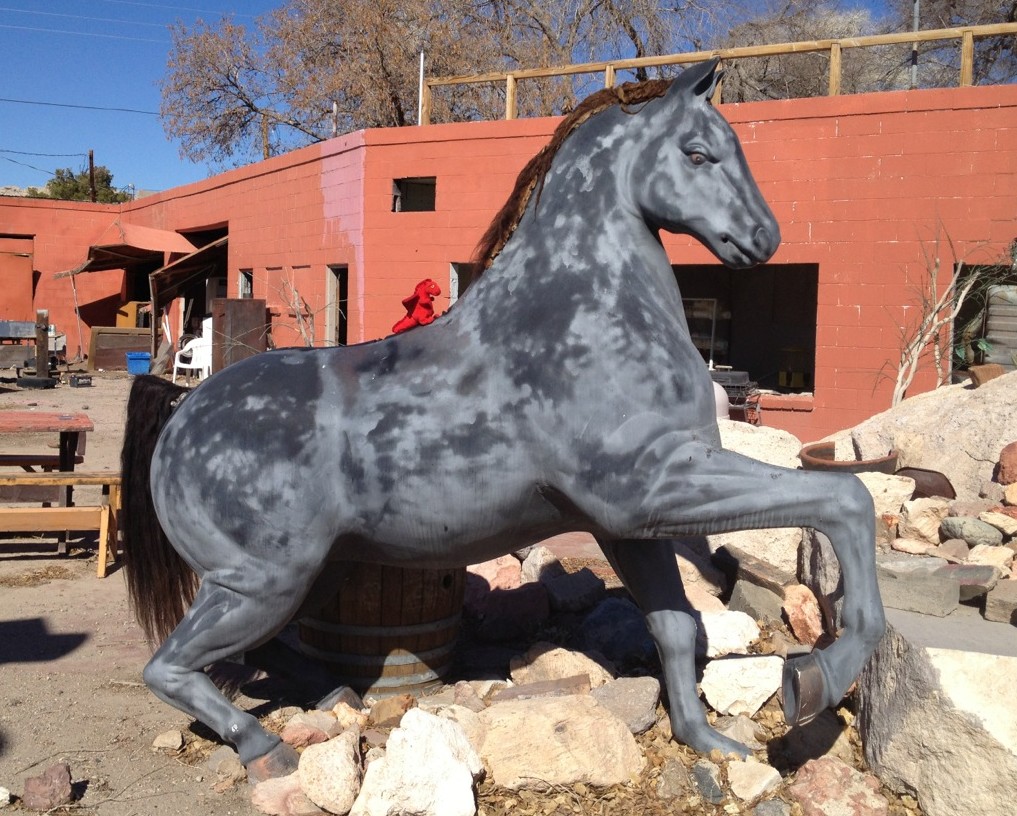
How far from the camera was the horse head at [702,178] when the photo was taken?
2826 mm

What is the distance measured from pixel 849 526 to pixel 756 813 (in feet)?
2.92

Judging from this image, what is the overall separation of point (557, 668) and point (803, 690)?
1.31 m

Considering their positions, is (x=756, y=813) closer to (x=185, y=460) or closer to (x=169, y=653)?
(x=169, y=653)

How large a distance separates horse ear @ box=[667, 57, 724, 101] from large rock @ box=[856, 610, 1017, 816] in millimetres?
1781

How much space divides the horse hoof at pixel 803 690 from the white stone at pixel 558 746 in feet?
2.08

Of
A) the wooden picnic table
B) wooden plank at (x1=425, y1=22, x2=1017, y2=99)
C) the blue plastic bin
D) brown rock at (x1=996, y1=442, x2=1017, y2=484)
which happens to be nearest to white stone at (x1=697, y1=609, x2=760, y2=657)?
brown rock at (x1=996, y1=442, x2=1017, y2=484)

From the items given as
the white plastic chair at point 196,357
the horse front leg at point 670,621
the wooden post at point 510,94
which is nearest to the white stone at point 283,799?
the horse front leg at point 670,621

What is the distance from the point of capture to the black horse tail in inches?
135

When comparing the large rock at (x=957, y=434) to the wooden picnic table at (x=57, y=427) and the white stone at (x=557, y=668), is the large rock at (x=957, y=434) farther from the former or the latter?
the wooden picnic table at (x=57, y=427)

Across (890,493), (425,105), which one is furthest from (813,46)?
(890,493)

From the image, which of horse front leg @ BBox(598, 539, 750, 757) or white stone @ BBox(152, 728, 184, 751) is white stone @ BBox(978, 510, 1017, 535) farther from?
white stone @ BBox(152, 728, 184, 751)

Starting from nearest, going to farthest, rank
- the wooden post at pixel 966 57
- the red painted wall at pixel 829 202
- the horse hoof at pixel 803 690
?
the horse hoof at pixel 803 690, the red painted wall at pixel 829 202, the wooden post at pixel 966 57

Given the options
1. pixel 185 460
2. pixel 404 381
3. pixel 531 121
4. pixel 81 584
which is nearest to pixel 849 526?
pixel 404 381

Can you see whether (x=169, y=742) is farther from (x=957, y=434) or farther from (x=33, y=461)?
(x=957, y=434)
